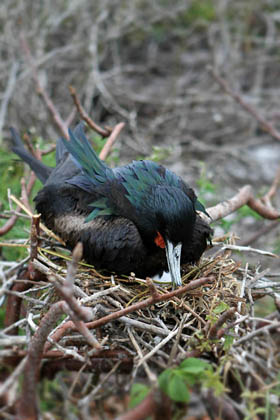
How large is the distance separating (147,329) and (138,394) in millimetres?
512

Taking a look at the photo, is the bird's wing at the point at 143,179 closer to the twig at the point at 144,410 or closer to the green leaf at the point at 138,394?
the green leaf at the point at 138,394

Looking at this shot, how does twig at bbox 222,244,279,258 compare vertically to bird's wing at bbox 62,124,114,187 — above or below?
below

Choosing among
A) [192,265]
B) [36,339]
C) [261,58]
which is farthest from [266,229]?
[261,58]

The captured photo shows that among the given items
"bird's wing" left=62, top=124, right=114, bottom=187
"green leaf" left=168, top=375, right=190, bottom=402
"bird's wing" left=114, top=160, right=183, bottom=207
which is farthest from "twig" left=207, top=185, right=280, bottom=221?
"green leaf" left=168, top=375, right=190, bottom=402

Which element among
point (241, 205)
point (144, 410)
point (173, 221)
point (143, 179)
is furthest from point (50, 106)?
point (144, 410)

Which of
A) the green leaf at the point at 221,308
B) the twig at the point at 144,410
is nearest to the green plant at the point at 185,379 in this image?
the twig at the point at 144,410

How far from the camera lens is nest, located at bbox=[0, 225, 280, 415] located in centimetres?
152

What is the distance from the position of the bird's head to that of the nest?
12cm

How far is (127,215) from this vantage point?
2.41 meters

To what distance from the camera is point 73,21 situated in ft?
17.2

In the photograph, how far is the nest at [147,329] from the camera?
5.00 ft

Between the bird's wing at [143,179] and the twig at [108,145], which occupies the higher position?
the twig at [108,145]

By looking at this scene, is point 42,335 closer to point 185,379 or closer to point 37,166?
point 185,379

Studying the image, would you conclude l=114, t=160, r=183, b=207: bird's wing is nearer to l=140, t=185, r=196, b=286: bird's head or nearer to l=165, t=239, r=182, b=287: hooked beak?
l=140, t=185, r=196, b=286: bird's head
